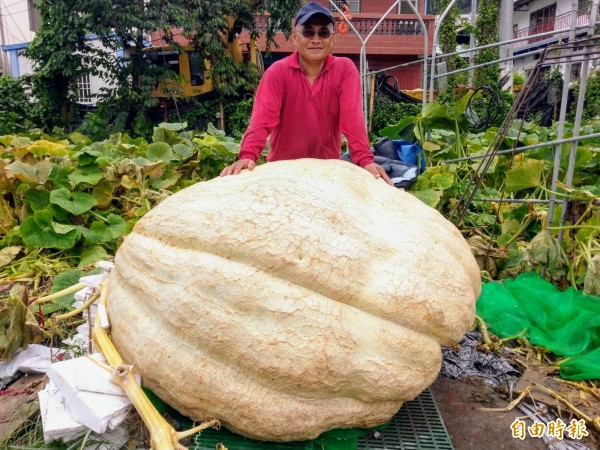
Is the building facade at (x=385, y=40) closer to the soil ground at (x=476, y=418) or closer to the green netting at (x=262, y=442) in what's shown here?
the soil ground at (x=476, y=418)

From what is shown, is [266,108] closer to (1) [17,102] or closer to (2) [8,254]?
(2) [8,254]

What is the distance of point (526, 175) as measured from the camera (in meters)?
3.28

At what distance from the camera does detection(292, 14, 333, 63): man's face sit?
2.72 m

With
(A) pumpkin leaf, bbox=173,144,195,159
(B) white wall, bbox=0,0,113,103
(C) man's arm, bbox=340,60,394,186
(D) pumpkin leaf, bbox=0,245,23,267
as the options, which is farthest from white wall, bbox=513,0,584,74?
(D) pumpkin leaf, bbox=0,245,23,267

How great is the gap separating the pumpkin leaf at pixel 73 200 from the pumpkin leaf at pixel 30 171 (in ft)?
0.44

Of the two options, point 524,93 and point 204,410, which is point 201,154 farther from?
point 204,410

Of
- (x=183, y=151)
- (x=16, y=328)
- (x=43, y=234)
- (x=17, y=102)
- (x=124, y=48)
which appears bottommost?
(x=16, y=328)

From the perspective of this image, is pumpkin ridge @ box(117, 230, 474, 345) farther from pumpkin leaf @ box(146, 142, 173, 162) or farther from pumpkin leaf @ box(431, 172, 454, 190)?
pumpkin leaf @ box(146, 142, 173, 162)

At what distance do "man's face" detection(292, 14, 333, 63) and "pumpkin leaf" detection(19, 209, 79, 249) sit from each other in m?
2.02

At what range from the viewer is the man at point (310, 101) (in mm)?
2748

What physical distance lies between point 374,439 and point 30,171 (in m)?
3.09

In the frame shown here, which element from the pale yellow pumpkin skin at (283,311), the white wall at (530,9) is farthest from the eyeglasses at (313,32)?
the white wall at (530,9)

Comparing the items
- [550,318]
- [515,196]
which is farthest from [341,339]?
[515,196]

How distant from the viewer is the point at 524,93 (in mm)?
2996
